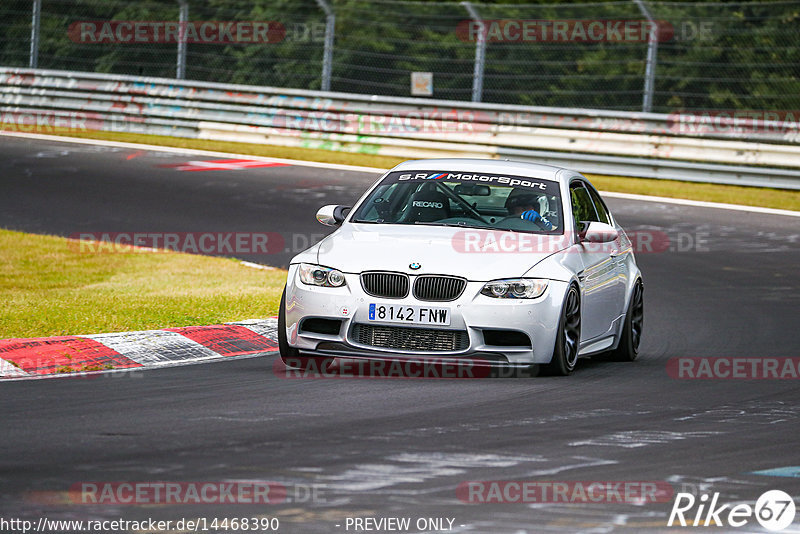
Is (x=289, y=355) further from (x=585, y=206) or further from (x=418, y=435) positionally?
(x=585, y=206)

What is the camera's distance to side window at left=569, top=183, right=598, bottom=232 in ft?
34.0

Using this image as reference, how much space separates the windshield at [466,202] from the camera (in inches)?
393

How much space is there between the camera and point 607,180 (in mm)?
23047

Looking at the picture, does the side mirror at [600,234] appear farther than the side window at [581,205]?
No

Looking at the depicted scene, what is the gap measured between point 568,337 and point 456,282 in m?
0.93

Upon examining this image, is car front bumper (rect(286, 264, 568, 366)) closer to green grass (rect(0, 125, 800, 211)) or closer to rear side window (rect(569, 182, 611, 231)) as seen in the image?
rear side window (rect(569, 182, 611, 231))

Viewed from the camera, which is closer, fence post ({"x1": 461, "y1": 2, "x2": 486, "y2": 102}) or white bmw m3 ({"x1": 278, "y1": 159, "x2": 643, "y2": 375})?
white bmw m3 ({"x1": 278, "y1": 159, "x2": 643, "y2": 375})

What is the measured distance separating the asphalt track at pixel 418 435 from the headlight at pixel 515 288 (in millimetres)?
559

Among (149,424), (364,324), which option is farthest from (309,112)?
(149,424)

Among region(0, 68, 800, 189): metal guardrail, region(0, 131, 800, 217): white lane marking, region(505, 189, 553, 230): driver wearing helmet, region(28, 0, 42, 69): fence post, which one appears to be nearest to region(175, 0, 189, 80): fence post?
region(0, 68, 800, 189): metal guardrail

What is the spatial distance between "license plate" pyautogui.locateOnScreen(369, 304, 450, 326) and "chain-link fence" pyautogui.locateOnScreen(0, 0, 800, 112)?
1438 centimetres

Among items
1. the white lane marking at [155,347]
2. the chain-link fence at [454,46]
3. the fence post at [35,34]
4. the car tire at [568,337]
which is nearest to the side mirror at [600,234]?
the car tire at [568,337]

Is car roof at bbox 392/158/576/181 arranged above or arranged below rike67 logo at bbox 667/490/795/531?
above

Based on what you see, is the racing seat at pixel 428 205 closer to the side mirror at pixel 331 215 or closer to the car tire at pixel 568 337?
the side mirror at pixel 331 215
